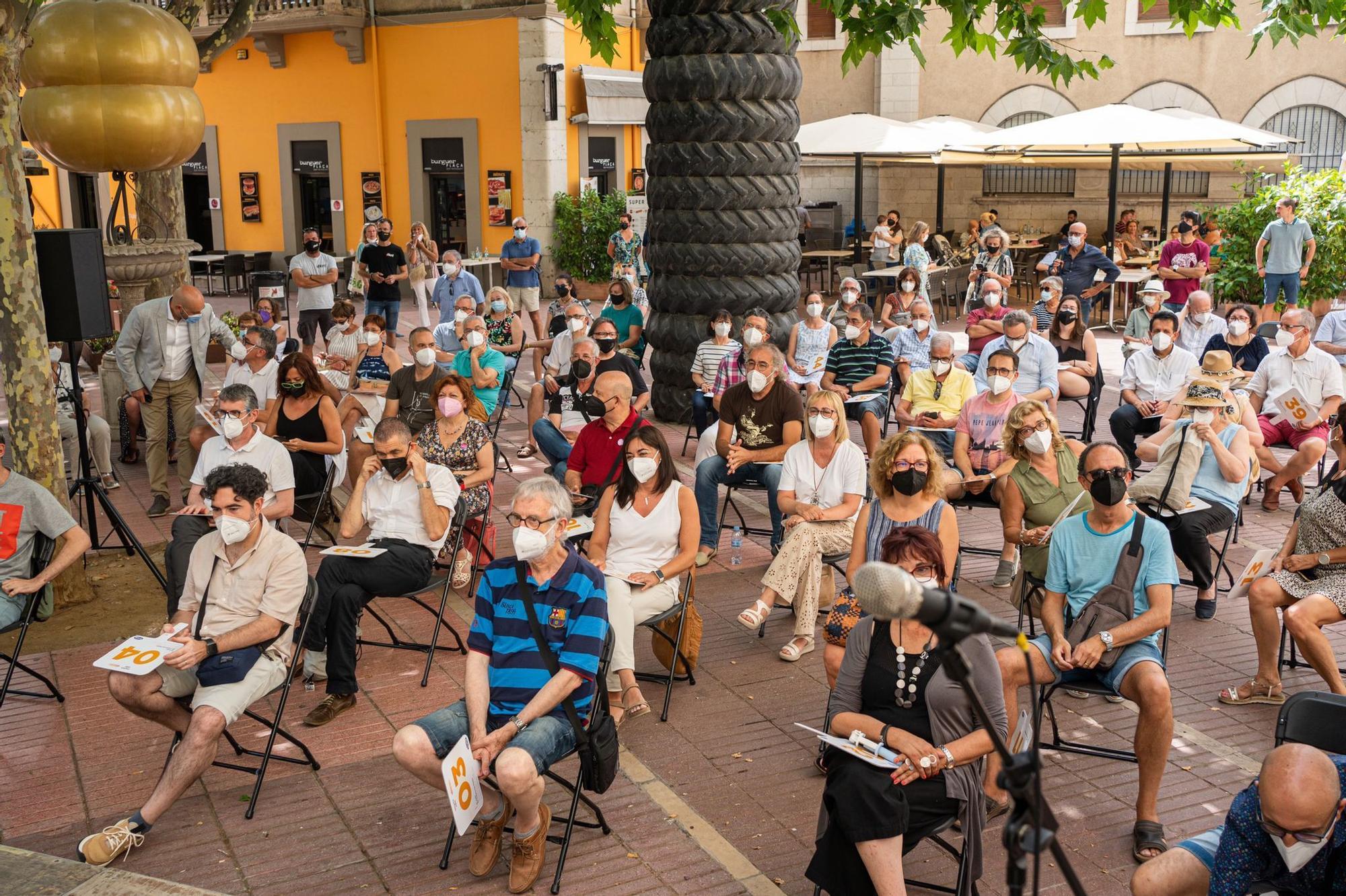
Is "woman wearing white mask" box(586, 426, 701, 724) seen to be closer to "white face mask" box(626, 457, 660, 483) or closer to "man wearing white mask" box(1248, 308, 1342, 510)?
→ "white face mask" box(626, 457, 660, 483)

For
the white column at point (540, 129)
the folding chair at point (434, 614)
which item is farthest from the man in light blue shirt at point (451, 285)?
the white column at point (540, 129)

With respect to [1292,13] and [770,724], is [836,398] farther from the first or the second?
[1292,13]

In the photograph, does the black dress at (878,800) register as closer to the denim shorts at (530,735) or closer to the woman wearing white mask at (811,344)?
the denim shorts at (530,735)

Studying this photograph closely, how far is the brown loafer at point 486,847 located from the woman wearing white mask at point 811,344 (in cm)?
697

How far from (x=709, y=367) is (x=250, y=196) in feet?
59.7

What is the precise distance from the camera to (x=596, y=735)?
4.97 meters

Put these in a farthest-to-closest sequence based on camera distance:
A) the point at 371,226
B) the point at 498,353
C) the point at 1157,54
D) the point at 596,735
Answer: the point at 1157,54, the point at 371,226, the point at 498,353, the point at 596,735

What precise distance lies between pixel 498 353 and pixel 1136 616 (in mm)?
6682

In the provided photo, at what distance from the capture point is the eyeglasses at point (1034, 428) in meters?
7.09

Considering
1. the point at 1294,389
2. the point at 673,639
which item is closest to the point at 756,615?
the point at 673,639

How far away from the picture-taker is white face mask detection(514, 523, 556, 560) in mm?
5004

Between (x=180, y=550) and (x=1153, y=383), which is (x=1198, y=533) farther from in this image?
(x=180, y=550)

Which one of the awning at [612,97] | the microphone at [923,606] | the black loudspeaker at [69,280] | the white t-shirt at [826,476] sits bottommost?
the white t-shirt at [826,476]

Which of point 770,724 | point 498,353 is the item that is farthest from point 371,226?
point 770,724
